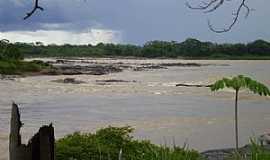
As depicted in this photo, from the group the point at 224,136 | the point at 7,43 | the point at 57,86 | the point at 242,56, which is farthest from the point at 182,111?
the point at 242,56

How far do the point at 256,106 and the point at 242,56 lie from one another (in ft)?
296

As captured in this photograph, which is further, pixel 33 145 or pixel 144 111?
pixel 144 111

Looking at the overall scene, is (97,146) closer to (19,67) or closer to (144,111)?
(144,111)

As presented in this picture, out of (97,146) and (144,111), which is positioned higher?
(97,146)

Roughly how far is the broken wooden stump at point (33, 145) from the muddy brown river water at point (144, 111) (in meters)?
13.3

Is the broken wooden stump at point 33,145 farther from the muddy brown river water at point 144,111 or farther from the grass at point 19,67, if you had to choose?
the grass at point 19,67

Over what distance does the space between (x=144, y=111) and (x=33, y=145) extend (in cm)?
2890

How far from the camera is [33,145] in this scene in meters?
3.49

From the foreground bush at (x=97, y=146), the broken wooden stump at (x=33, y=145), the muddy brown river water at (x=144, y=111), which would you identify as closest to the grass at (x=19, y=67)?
the muddy brown river water at (x=144, y=111)

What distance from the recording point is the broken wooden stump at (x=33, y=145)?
11.3ft

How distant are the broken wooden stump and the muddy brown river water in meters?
13.3

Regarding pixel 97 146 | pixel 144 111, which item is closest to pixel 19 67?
pixel 144 111

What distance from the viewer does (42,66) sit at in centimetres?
7519

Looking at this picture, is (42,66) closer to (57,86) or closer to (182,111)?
(57,86)
